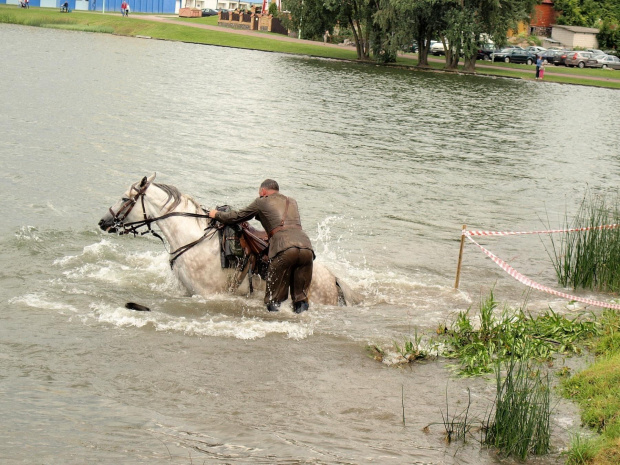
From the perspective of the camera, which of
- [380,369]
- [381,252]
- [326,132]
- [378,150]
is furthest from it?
[326,132]

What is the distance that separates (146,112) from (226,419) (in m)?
25.4

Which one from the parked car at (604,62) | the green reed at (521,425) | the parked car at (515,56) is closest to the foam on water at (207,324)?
the green reed at (521,425)


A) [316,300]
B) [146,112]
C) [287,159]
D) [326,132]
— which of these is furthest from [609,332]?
[146,112]

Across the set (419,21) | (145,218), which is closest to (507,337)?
(145,218)

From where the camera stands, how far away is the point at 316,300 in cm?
1202

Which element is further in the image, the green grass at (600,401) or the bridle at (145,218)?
the bridle at (145,218)

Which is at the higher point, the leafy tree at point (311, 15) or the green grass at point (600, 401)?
the leafy tree at point (311, 15)

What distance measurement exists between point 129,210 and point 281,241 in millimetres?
2213

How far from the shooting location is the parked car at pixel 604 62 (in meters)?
84.6

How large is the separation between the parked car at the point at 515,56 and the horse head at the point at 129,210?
7711 cm

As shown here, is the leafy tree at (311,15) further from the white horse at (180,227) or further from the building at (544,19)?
the white horse at (180,227)

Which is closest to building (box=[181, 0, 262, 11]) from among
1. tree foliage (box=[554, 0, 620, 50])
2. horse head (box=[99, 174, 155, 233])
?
tree foliage (box=[554, 0, 620, 50])

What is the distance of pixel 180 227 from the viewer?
36.9ft

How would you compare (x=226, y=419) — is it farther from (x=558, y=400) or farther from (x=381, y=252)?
(x=381, y=252)
